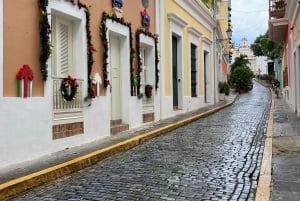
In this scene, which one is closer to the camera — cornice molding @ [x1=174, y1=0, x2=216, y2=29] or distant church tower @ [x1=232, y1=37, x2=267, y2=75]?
cornice molding @ [x1=174, y1=0, x2=216, y2=29]

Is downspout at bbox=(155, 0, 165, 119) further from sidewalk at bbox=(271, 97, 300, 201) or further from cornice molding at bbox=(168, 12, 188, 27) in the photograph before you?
sidewalk at bbox=(271, 97, 300, 201)

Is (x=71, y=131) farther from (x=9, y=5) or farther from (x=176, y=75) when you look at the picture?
(x=176, y=75)

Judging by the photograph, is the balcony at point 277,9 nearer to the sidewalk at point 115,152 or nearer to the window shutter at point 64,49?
the sidewalk at point 115,152

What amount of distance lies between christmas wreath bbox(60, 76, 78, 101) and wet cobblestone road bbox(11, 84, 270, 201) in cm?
152

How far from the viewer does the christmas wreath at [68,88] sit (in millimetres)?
8711

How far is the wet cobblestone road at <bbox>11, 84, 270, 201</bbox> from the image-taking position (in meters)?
5.68

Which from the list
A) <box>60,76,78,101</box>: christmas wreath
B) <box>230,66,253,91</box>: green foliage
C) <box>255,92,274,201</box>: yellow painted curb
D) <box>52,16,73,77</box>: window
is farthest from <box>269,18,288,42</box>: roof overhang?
<box>230,66,253,91</box>: green foliage

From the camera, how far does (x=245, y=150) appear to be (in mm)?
9102

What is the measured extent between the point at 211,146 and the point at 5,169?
450 centimetres

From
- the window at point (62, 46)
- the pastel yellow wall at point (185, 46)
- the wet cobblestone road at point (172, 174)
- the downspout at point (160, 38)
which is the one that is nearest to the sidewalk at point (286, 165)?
the wet cobblestone road at point (172, 174)

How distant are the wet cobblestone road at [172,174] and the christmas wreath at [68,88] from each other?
152cm

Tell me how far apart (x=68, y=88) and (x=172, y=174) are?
10.2 ft

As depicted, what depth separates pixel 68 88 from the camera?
28.9ft

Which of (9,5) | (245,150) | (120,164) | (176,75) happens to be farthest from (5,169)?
(176,75)
